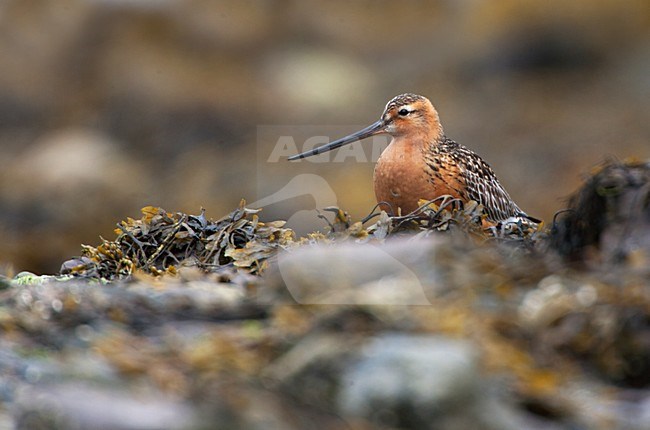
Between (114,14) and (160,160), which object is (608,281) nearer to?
(160,160)

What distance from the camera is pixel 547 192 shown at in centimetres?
1089

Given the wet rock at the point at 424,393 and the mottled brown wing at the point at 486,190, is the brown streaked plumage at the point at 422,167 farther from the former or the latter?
the wet rock at the point at 424,393

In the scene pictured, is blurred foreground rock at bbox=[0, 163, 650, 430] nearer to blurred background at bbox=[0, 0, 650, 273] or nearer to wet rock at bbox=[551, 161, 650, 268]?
wet rock at bbox=[551, 161, 650, 268]

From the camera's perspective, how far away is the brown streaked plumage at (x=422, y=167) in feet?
18.1

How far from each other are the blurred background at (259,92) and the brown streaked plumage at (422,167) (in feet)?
14.7

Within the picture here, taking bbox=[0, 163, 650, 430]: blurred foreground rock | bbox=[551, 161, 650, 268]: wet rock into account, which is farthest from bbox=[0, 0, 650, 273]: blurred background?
bbox=[0, 163, 650, 430]: blurred foreground rock

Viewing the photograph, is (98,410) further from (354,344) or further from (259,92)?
(259,92)

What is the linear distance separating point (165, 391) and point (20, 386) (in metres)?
0.47

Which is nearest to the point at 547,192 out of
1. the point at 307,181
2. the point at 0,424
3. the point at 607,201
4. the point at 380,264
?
the point at 307,181

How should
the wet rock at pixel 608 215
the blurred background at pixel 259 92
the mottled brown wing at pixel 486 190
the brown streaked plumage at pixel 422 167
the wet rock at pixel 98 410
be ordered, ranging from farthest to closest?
the blurred background at pixel 259 92 → the mottled brown wing at pixel 486 190 → the brown streaked plumage at pixel 422 167 → the wet rock at pixel 608 215 → the wet rock at pixel 98 410

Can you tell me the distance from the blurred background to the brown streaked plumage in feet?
14.7

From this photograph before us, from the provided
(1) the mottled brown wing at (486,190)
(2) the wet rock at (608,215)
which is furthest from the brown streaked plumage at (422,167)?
(2) the wet rock at (608,215)

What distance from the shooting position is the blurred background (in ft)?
38.3

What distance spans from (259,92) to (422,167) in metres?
8.48
